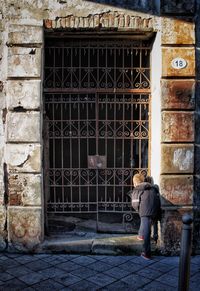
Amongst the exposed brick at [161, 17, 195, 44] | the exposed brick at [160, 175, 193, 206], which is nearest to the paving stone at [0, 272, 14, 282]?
the exposed brick at [160, 175, 193, 206]

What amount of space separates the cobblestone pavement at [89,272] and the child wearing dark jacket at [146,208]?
25 cm

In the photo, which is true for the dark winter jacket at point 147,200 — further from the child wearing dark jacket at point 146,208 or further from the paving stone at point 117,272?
the paving stone at point 117,272

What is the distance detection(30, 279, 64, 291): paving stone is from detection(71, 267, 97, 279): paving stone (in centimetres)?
34

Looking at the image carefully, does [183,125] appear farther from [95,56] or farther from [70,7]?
[70,7]

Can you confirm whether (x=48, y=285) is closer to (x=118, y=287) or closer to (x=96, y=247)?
(x=118, y=287)

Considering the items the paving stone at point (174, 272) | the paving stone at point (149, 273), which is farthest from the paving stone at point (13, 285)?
the paving stone at point (174, 272)

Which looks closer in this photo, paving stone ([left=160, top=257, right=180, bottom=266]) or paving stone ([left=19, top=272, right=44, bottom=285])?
paving stone ([left=19, top=272, right=44, bottom=285])

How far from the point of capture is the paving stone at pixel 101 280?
12.5 feet

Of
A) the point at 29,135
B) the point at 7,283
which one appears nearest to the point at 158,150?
the point at 29,135

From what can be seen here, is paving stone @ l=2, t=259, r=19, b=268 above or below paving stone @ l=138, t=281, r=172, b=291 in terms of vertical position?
above

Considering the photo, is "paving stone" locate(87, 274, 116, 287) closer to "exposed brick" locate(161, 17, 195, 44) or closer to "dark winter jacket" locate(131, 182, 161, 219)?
"dark winter jacket" locate(131, 182, 161, 219)

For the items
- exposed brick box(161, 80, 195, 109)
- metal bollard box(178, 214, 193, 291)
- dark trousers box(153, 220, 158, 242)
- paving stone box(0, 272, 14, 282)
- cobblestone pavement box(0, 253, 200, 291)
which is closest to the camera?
metal bollard box(178, 214, 193, 291)

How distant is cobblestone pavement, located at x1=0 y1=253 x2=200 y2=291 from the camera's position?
12.3 feet

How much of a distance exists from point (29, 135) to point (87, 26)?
6.11 ft
